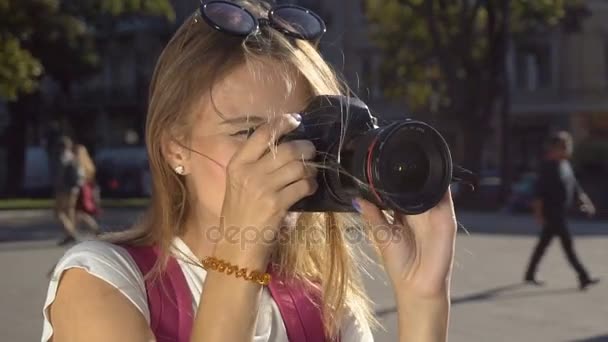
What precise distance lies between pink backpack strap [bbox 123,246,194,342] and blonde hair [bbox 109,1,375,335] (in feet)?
0.13

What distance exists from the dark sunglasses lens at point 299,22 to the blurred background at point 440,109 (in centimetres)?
18

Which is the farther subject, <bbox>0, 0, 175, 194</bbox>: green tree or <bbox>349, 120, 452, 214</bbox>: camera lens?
<bbox>0, 0, 175, 194</bbox>: green tree

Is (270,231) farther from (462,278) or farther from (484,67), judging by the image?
(484,67)

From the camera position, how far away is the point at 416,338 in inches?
80.6

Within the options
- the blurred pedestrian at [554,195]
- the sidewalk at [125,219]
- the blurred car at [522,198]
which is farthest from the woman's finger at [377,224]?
the blurred car at [522,198]

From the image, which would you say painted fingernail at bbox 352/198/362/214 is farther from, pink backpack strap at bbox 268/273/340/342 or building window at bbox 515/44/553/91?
building window at bbox 515/44/553/91

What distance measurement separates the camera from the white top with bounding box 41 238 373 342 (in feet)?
6.15

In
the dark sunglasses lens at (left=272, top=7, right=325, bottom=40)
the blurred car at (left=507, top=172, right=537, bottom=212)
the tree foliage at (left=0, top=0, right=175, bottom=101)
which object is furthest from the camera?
the blurred car at (left=507, top=172, right=537, bottom=212)

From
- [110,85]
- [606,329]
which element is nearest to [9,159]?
[110,85]

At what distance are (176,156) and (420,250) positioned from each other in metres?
0.47

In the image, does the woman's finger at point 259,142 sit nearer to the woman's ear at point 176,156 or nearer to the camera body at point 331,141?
the camera body at point 331,141

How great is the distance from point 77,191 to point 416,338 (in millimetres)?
14804

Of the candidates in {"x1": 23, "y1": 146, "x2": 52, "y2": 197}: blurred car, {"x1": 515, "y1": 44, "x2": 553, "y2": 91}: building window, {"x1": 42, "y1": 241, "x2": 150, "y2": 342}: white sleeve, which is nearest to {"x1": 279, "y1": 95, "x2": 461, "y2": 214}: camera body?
{"x1": 42, "y1": 241, "x2": 150, "y2": 342}: white sleeve

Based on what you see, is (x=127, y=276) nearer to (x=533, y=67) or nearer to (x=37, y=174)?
(x=37, y=174)
